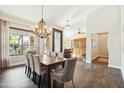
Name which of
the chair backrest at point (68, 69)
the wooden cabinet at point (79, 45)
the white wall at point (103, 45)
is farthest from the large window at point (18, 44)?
the white wall at point (103, 45)

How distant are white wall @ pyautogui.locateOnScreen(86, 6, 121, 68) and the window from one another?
4333mm

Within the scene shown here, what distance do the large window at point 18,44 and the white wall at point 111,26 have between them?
4.41 m

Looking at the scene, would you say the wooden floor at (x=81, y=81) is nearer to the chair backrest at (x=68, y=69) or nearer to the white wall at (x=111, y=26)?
the chair backrest at (x=68, y=69)

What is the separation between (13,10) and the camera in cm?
469

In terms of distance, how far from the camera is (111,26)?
596cm

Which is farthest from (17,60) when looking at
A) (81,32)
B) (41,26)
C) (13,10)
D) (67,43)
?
(81,32)

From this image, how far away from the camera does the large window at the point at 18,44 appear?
5740mm

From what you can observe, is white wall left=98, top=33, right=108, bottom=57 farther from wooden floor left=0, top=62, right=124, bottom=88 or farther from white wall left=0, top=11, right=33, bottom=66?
white wall left=0, top=11, right=33, bottom=66

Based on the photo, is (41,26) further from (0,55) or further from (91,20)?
(91,20)

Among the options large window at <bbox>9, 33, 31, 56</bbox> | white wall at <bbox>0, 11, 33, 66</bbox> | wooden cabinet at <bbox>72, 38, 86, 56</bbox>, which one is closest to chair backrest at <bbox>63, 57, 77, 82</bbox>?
white wall at <bbox>0, 11, 33, 66</bbox>

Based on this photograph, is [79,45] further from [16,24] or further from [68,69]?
[68,69]

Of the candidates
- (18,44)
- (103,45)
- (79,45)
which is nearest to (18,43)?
(18,44)

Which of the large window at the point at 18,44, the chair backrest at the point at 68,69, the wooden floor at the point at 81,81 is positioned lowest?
the wooden floor at the point at 81,81

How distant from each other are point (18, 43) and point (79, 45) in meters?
6.45
